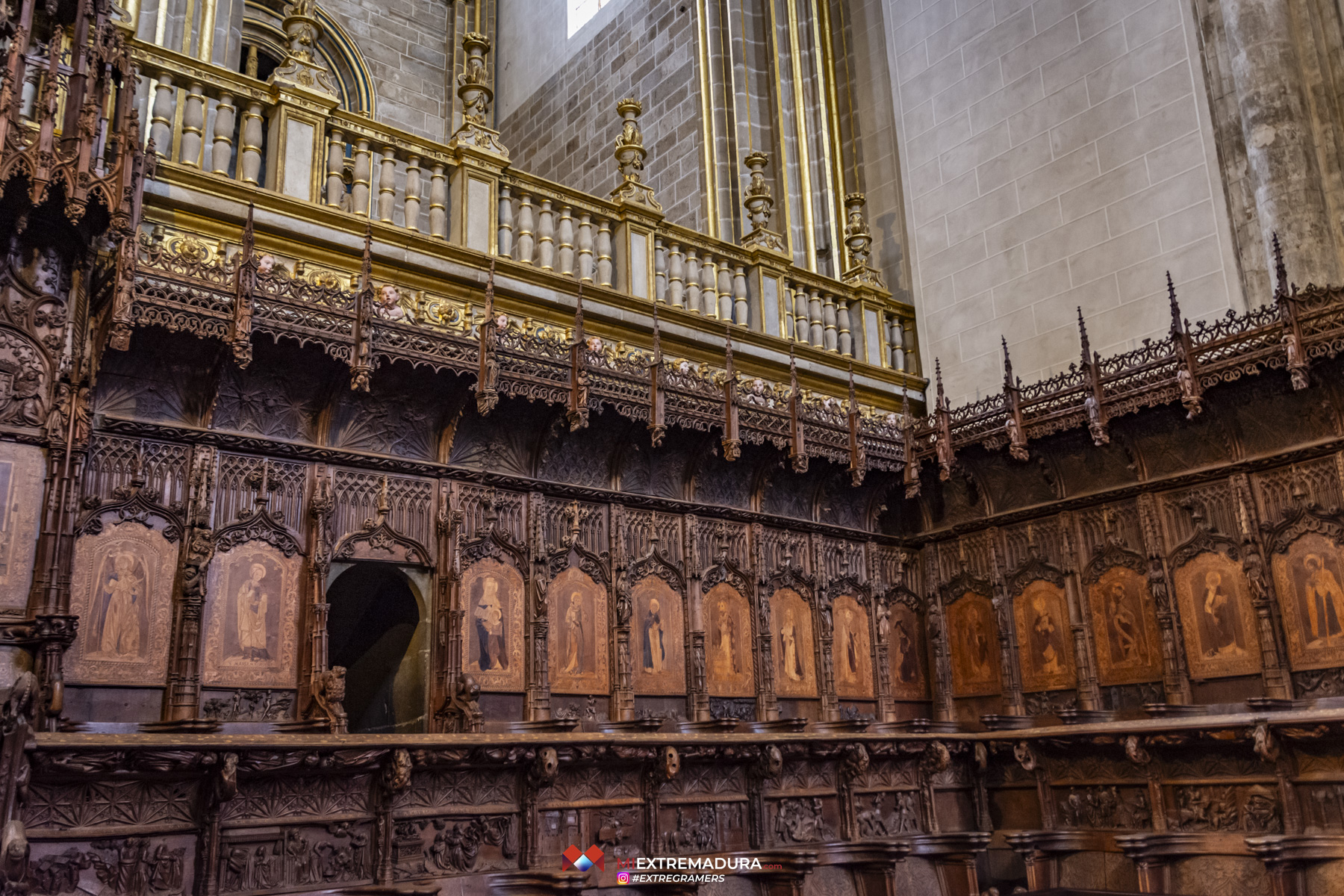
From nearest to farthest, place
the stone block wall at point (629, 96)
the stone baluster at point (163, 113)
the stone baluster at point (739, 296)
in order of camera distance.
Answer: the stone baluster at point (163, 113) < the stone baluster at point (739, 296) < the stone block wall at point (629, 96)

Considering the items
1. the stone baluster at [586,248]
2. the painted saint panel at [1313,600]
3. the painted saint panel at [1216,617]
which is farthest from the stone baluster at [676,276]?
the painted saint panel at [1313,600]

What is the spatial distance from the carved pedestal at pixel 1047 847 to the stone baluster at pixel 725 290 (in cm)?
659

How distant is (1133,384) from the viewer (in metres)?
11.3

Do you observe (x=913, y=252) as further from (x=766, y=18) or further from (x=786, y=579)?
(x=786, y=579)

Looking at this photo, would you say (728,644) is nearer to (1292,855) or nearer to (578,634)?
(578,634)

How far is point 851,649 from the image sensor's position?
41.9 feet

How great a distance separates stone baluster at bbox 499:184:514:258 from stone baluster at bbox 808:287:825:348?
437 cm

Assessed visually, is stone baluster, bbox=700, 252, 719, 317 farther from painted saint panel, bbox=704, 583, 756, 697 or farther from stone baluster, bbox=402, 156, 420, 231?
stone baluster, bbox=402, 156, 420, 231

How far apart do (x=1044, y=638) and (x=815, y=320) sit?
193 inches

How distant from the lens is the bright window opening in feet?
60.0

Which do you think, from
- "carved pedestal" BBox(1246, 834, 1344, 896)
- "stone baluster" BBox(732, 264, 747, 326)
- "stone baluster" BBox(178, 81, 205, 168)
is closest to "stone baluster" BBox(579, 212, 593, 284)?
"stone baluster" BBox(732, 264, 747, 326)

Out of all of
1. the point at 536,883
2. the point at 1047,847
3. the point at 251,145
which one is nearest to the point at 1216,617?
the point at 1047,847

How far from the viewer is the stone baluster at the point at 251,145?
956 centimetres

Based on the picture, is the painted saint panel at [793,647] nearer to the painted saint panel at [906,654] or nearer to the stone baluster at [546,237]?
the painted saint panel at [906,654]
